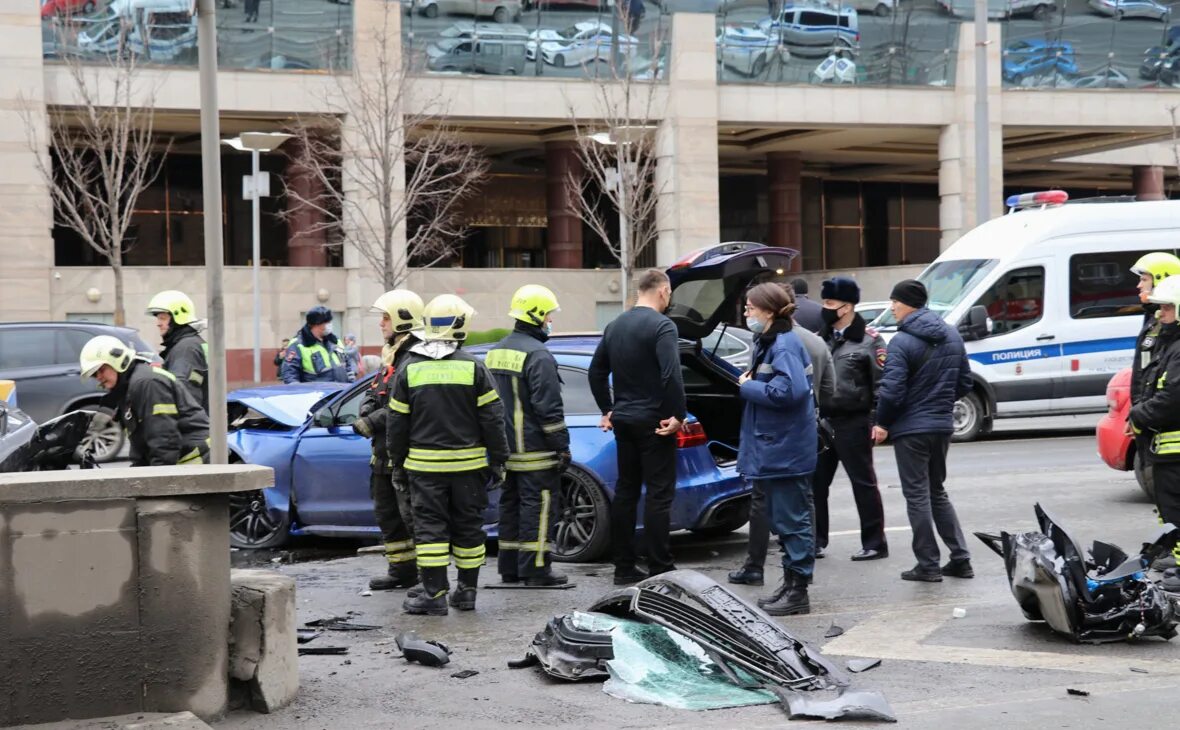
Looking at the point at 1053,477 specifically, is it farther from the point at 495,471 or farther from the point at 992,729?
the point at 992,729

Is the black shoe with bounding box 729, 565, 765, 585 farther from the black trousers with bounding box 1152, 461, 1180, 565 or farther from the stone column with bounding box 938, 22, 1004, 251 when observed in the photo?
the stone column with bounding box 938, 22, 1004, 251

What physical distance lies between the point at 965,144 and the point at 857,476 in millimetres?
31857

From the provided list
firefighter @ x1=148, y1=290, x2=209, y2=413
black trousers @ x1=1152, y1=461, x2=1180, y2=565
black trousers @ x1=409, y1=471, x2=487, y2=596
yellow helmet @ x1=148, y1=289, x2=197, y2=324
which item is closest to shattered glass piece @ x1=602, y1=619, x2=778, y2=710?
black trousers @ x1=409, y1=471, x2=487, y2=596

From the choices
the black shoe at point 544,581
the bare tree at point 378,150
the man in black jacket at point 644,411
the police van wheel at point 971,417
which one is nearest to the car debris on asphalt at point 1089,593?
the man in black jacket at point 644,411

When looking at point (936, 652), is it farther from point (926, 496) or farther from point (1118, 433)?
point (1118, 433)

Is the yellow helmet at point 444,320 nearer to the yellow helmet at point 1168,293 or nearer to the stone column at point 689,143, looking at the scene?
the yellow helmet at point 1168,293

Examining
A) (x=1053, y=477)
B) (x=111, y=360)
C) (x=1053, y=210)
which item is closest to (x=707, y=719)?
(x=111, y=360)

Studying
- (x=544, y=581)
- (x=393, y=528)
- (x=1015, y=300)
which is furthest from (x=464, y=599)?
(x=1015, y=300)

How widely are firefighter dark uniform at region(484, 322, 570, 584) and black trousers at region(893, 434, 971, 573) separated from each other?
210cm

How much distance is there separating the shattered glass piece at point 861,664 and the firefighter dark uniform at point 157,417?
4262 mm

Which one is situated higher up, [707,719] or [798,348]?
[798,348]

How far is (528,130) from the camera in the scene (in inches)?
Result: 1543

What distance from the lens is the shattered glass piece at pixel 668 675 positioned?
5984 millimetres

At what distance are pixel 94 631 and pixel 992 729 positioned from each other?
139 inches
